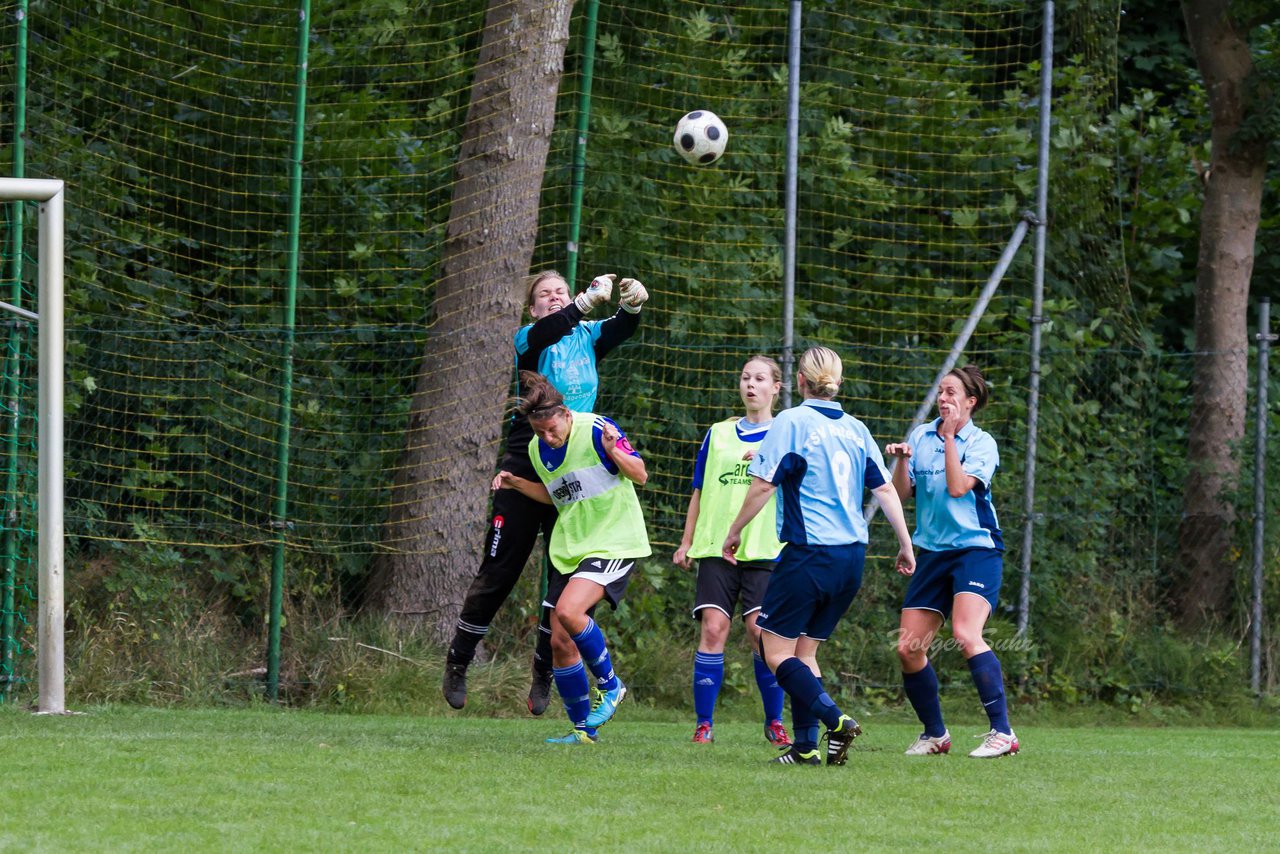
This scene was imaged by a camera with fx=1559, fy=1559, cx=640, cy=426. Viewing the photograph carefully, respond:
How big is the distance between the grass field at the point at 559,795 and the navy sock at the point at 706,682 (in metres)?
0.22

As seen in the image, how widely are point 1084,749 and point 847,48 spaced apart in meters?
6.68

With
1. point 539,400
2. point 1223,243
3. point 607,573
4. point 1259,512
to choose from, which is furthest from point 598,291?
point 1223,243

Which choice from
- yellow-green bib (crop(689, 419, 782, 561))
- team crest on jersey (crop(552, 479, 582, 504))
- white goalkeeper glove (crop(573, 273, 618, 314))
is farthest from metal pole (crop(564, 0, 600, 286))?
team crest on jersey (crop(552, 479, 582, 504))

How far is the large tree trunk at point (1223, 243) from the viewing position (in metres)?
11.9

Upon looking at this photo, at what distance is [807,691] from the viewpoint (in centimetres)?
630

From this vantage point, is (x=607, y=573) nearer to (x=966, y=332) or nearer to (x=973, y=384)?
(x=973, y=384)

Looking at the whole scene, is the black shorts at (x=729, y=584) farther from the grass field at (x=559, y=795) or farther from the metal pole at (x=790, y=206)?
the metal pole at (x=790, y=206)

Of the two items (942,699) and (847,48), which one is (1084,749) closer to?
(942,699)

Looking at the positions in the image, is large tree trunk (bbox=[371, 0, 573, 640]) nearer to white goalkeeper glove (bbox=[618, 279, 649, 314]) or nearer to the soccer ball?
the soccer ball

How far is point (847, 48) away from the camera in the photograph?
41.8 feet

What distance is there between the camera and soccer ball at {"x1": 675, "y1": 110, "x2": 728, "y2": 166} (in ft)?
28.1

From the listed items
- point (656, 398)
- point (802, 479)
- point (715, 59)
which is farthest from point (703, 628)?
point (715, 59)

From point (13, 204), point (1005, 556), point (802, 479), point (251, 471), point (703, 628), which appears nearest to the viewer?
point (802, 479)

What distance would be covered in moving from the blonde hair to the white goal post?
12.5 ft
